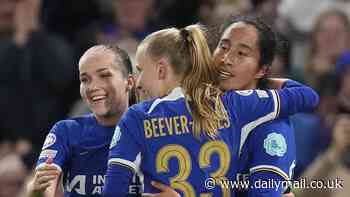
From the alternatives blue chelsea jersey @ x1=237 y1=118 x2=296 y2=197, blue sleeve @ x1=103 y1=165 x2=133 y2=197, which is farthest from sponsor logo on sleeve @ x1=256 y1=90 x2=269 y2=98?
blue sleeve @ x1=103 y1=165 x2=133 y2=197

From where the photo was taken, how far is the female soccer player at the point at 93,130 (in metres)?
4.53

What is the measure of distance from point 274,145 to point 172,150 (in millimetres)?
437

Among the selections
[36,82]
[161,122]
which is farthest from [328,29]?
[161,122]

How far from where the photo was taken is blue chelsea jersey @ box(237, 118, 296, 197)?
432 cm

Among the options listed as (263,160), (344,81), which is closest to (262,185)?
(263,160)

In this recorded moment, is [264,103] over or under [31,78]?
→ under

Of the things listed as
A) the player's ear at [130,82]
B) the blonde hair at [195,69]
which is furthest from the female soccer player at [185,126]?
the player's ear at [130,82]

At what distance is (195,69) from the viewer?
429 centimetres

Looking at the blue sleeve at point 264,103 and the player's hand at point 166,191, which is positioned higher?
the blue sleeve at point 264,103

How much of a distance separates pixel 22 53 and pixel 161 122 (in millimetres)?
3524

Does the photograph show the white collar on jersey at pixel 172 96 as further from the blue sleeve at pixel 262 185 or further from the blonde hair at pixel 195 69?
the blue sleeve at pixel 262 185

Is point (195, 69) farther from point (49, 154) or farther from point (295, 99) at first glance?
point (49, 154)

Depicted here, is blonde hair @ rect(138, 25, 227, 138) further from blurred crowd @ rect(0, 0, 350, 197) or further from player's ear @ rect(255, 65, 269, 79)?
blurred crowd @ rect(0, 0, 350, 197)

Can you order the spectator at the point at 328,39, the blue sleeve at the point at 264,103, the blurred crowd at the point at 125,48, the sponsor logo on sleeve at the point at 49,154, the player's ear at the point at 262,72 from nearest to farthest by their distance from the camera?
1. the blue sleeve at the point at 264,103
2. the sponsor logo on sleeve at the point at 49,154
3. the player's ear at the point at 262,72
4. the blurred crowd at the point at 125,48
5. the spectator at the point at 328,39
